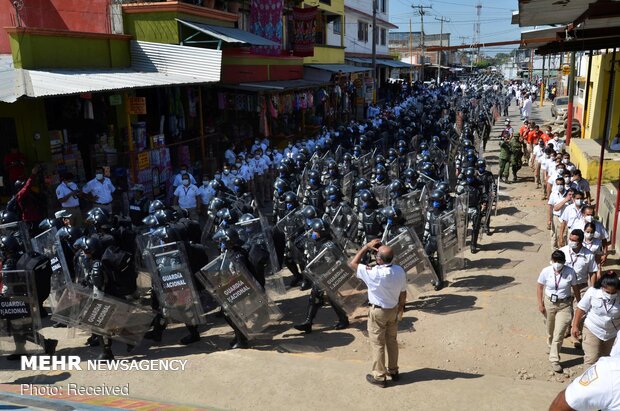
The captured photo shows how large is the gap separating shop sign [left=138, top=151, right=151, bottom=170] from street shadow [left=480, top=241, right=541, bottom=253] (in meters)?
8.09

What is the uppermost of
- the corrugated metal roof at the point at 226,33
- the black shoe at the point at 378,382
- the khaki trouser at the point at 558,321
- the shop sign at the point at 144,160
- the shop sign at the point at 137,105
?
the corrugated metal roof at the point at 226,33

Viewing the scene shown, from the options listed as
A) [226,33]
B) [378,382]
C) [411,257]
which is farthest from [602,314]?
[226,33]

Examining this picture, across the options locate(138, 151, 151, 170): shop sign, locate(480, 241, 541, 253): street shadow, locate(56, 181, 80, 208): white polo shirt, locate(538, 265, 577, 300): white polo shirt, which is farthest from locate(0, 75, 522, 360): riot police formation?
locate(538, 265, 577, 300): white polo shirt

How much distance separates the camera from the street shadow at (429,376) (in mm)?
5980

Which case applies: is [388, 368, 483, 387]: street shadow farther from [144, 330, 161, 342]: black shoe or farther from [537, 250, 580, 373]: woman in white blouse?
[144, 330, 161, 342]: black shoe

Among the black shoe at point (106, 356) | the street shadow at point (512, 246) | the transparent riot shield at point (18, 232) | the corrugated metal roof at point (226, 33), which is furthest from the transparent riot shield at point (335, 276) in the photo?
the corrugated metal roof at point (226, 33)

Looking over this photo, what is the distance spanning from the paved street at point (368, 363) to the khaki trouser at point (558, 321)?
0.74ft

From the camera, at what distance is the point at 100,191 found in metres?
11.0

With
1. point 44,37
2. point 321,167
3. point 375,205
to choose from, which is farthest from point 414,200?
point 44,37

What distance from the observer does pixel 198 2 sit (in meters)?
17.7

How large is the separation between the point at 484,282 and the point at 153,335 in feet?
17.7

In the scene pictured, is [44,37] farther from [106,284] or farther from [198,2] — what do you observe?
[106,284]

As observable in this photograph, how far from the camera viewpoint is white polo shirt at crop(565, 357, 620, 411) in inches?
120

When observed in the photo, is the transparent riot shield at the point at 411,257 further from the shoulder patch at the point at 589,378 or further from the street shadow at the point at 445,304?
the shoulder patch at the point at 589,378
